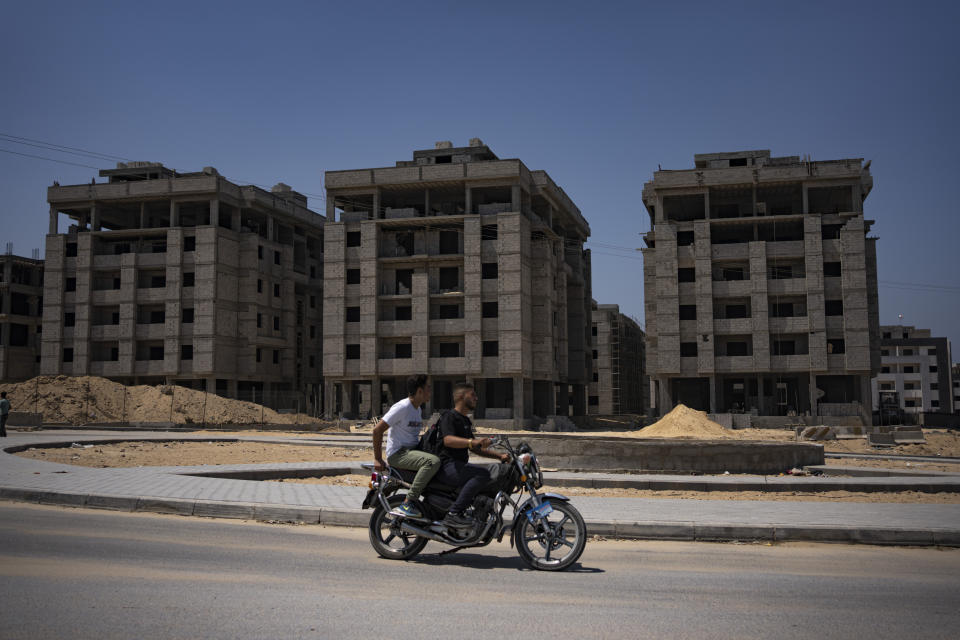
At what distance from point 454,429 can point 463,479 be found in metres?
0.50

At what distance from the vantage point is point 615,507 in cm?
1163

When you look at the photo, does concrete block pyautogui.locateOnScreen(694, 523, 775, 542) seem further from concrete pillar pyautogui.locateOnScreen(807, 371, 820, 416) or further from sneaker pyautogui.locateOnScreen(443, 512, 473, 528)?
concrete pillar pyautogui.locateOnScreen(807, 371, 820, 416)

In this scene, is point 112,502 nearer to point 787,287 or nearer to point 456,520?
point 456,520

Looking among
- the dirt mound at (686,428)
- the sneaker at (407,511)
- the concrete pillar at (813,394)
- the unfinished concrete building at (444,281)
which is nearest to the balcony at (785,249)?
the concrete pillar at (813,394)

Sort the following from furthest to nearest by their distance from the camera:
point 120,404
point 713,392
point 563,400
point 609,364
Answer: point 609,364 → point 563,400 → point 713,392 → point 120,404

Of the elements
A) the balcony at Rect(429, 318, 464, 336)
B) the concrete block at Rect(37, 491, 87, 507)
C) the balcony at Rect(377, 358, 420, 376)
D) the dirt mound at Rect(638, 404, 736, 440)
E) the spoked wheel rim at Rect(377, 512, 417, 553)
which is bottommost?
the dirt mound at Rect(638, 404, 736, 440)

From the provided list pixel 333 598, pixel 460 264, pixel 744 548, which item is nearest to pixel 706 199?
pixel 460 264

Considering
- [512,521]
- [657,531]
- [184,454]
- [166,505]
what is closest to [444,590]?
[512,521]

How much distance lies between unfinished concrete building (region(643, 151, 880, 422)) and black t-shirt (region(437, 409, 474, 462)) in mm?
51526

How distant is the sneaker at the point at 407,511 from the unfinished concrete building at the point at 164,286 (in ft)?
181

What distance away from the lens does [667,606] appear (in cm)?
Result: 625

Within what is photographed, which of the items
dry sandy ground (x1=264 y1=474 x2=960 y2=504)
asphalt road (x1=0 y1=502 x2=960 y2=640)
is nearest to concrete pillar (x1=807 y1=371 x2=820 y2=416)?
dry sandy ground (x1=264 y1=474 x2=960 y2=504)

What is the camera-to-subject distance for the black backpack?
810 cm

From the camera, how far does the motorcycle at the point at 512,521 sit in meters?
7.71
